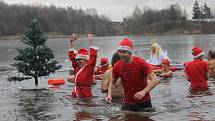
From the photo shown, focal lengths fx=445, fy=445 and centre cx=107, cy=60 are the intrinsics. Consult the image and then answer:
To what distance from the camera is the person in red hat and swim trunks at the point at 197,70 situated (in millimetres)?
13289

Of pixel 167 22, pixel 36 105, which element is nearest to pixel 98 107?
pixel 36 105

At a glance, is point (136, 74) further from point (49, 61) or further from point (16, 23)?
point (16, 23)

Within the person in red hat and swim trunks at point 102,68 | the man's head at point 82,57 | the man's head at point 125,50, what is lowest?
the person in red hat and swim trunks at point 102,68

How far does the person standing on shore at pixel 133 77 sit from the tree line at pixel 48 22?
14800cm

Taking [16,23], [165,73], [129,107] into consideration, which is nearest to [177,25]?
[16,23]

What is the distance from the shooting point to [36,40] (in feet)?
60.0

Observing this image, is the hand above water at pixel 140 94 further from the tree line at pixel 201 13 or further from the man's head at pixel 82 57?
the tree line at pixel 201 13

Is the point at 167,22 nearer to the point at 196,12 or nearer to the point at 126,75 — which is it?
the point at 196,12

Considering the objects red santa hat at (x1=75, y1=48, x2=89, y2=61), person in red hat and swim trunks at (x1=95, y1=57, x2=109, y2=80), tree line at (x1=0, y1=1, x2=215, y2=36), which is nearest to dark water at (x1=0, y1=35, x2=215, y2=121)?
red santa hat at (x1=75, y1=48, x2=89, y2=61)

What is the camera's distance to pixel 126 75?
9219 mm

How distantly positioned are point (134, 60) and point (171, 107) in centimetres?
297

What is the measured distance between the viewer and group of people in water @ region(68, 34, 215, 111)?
9.00m

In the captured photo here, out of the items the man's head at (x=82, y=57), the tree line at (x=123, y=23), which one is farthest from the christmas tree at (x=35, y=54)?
the tree line at (x=123, y=23)

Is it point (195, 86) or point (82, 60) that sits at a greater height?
point (82, 60)
